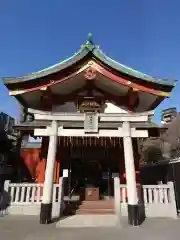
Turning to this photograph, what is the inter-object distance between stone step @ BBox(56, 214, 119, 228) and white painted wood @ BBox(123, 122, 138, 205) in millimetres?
1067

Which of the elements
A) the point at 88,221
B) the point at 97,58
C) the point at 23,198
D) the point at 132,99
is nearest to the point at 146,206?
the point at 88,221

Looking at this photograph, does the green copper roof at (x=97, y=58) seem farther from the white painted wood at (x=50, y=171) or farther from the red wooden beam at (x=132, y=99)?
the white painted wood at (x=50, y=171)

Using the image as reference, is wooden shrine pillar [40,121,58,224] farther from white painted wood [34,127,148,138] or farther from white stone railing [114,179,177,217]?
white stone railing [114,179,177,217]

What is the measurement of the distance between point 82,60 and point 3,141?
29.7 ft

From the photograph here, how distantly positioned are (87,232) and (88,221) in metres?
1.35

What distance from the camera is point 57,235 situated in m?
6.48

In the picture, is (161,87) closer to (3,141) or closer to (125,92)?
(125,92)

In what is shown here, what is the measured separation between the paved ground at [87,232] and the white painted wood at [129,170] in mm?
941

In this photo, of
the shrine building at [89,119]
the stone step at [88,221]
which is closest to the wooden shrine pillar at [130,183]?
the shrine building at [89,119]

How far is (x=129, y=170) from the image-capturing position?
8.33 m

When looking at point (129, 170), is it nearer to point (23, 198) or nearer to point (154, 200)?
point (154, 200)

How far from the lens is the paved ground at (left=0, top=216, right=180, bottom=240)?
6320 millimetres

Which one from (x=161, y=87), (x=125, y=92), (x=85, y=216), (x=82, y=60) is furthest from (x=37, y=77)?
(x=85, y=216)

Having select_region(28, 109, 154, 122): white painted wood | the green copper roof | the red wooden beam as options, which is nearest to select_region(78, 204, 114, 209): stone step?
select_region(28, 109, 154, 122): white painted wood
